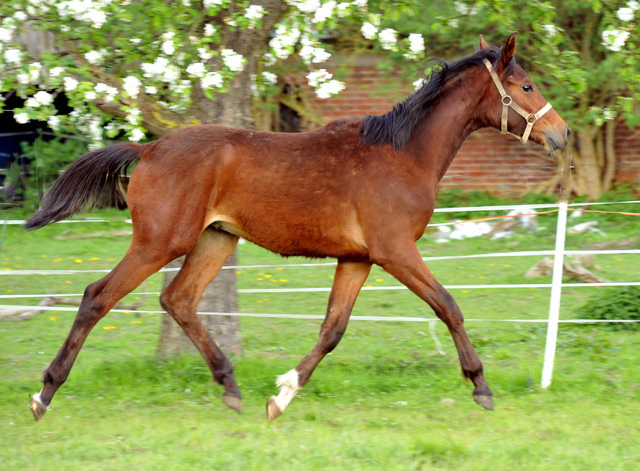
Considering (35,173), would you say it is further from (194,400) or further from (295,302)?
(194,400)

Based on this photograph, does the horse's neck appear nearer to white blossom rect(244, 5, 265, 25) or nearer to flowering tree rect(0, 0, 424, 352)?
flowering tree rect(0, 0, 424, 352)

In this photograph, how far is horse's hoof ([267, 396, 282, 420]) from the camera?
4539 millimetres

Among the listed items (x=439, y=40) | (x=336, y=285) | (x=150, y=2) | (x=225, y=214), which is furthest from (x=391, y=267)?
(x=439, y=40)

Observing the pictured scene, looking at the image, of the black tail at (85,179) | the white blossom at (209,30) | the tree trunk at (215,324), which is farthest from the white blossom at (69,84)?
the tree trunk at (215,324)

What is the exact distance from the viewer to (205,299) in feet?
19.0

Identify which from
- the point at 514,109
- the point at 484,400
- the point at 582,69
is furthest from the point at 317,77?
the point at 582,69

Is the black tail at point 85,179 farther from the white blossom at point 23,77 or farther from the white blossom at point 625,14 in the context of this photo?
the white blossom at point 625,14

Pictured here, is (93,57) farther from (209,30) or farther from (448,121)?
(448,121)

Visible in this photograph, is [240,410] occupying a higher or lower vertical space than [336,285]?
lower

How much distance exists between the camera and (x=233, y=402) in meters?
4.74

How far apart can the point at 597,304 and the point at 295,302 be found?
3032 mm

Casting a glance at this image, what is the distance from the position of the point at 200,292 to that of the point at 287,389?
0.86 metres

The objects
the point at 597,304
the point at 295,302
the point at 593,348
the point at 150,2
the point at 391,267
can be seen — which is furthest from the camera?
the point at 295,302

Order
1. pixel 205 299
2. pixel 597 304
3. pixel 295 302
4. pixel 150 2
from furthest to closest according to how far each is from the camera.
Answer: pixel 295 302, pixel 597 304, pixel 205 299, pixel 150 2
